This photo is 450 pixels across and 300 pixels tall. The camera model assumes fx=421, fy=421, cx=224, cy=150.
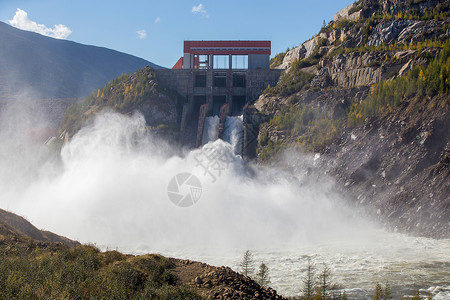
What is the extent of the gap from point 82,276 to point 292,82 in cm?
5104

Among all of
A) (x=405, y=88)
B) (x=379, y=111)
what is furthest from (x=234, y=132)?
(x=405, y=88)

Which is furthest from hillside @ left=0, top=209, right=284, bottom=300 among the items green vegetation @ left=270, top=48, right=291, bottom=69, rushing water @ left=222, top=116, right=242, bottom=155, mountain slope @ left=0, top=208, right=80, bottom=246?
green vegetation @ left=270, top=48, right=291, bottom=69

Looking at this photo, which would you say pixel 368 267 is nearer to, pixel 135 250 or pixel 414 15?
pixel 135 250

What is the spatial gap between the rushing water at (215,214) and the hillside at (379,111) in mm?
2634

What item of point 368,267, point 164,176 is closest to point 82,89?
point 164,176

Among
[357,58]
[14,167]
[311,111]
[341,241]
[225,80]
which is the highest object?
[225,80]

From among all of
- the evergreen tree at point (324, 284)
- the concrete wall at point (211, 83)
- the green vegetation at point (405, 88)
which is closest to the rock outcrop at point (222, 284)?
the evergreen tree at point (324, 284)

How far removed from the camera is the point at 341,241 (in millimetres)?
36938

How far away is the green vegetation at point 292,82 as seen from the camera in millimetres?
62781

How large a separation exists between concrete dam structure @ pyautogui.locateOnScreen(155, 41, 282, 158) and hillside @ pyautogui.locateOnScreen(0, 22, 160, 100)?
7396 cm

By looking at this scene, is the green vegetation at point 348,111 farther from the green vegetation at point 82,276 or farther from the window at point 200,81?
the green vegetation at point 82,276

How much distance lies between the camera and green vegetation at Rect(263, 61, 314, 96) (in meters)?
62.8

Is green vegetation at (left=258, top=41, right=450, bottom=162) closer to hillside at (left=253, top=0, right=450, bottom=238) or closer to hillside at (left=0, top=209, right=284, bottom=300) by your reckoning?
hillside at (left=253, top=0, right=450, bottom=238)

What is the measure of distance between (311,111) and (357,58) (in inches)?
382
